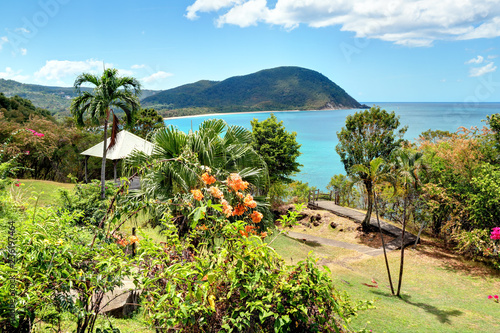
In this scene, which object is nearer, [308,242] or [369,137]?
[308,242]

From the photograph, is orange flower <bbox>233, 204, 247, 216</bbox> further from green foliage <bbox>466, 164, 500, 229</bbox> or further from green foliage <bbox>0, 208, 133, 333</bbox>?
green foliage <bbox>466, 164, 500, 229</bbox>

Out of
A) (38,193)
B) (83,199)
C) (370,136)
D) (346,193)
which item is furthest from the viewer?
(346,193)

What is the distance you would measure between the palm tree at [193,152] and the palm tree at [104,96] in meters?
6.64

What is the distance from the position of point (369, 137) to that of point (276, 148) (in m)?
5.44

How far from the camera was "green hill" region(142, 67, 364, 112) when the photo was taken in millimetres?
150375

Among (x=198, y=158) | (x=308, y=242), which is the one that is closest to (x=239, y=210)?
(x=198, y=158)

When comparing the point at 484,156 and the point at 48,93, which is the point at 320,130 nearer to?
the point at 484,156

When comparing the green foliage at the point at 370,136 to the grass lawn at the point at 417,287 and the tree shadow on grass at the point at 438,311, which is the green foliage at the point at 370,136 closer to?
the grass lawn at the point at 417,287

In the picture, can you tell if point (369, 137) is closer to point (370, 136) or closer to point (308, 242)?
point (370, 136)

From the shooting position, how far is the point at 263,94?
168m

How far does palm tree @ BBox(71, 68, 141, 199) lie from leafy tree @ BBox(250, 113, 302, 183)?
863 centimetres

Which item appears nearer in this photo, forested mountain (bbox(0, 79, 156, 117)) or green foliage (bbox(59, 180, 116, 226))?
green foliage (bbox(59, 180, 116, 226))

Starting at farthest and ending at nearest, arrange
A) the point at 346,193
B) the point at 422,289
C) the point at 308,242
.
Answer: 1. the point at 346,193
2. the point at 308,242
3. the point at 422,289

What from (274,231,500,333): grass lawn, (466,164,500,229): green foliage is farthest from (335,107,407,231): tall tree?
(466,164,500,229): green foliage
